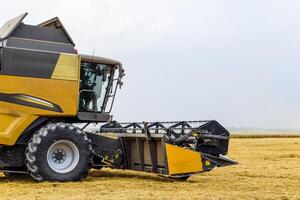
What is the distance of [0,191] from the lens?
10859 millimetres

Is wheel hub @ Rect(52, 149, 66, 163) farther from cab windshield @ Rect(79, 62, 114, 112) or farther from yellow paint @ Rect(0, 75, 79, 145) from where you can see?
cab windshield @ Rect(79, 62, 114, 112)

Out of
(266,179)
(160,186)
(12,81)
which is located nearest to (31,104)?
(12,81)

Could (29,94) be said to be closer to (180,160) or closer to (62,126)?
(62,126)

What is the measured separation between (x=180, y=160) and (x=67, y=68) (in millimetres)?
3174

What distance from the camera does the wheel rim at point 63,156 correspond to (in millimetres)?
12648

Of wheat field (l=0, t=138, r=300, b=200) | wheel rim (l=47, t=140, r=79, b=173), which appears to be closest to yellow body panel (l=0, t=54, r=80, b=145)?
wheel rim (l=47, t=140, r=79, b=173)

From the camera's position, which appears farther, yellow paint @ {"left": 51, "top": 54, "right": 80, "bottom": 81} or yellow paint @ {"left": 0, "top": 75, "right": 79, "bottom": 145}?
yellow paint @ {"left": 51, "top": 54, "right": 80, "bottom": 81}

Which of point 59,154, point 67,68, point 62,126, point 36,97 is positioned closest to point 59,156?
point 59,154

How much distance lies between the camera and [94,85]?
13.8 metres

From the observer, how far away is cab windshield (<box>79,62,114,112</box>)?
44.5 feet

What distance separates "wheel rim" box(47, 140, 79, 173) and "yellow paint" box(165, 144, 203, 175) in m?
2.00

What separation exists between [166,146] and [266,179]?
2.51 meters

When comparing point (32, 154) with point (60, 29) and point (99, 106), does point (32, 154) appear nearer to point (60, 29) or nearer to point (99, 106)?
point (99, 106)

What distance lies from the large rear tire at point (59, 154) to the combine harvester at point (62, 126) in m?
0.02
